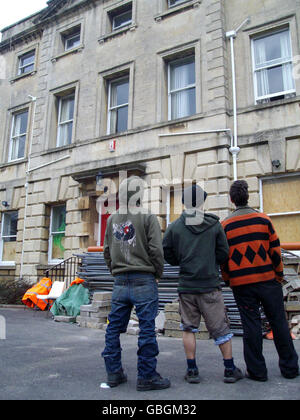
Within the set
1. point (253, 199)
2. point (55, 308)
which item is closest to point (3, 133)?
point (55, 308)

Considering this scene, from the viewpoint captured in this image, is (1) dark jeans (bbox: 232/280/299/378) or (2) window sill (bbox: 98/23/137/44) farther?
(2) window sill (bbox: 98/23/137/44)

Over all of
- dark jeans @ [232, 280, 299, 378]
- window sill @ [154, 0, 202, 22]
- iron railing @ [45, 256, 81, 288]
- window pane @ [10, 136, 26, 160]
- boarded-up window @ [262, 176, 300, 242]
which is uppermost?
window sill @ [154, 0, 202, 22]

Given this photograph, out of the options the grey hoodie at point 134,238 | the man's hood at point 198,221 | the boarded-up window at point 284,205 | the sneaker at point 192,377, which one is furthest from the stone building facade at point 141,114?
the sneaker at point 192,377

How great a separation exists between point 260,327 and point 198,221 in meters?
1.20

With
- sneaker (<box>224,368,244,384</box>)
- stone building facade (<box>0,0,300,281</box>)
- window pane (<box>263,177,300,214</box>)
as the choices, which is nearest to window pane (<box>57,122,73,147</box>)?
stone building facade (<box>0,0,300,281</box>)

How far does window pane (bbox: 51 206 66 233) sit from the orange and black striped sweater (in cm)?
1000

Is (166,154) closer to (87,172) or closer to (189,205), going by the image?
(87,172)

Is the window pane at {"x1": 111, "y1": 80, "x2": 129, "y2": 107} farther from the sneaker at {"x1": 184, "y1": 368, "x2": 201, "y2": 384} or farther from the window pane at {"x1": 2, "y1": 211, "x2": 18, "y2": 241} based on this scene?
the sneaker at {"x1": 184, "y1": 368, "x2": 201, "y2": 384}

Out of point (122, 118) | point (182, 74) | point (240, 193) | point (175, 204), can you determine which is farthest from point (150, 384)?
point (122, 118)

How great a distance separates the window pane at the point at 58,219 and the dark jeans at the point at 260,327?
33.4ft

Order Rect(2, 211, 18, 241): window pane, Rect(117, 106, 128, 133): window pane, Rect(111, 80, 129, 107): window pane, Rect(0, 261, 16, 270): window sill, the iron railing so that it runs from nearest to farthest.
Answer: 1. the iron railing
2. Rect(117, 106, 128, 133): window pane
3. Rect(111, 80, 129, 107): window pane
4. Rect(0, 261, 16, 270): window sill
5. Rect(2, 211, 18, 241): window pane

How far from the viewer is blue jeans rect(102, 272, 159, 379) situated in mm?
3111

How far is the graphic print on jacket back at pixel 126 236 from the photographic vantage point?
341 cm
